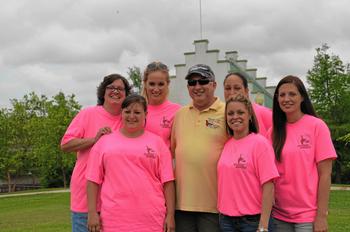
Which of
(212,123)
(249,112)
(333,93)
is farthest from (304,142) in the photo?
(333,93)

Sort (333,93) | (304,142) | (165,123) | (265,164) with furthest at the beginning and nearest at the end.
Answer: (333,93) → (165,123) → (304,142) → (265,164)

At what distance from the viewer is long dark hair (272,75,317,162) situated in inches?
162

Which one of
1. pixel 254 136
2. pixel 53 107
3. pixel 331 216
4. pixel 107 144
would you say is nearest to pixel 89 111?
pixel 107 144

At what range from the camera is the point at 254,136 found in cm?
406

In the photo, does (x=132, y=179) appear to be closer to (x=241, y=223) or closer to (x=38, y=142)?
(x=241, y=223)

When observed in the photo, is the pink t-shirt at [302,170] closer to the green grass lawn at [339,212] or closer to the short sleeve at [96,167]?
the short sleeve at [96,167]

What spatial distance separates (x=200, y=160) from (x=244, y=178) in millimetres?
452

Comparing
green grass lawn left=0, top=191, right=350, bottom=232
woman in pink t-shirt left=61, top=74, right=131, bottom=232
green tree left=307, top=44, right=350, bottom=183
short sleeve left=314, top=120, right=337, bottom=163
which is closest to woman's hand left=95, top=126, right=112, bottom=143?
woman in pink t-shirt left=61, top=74, right=131, bottom=232

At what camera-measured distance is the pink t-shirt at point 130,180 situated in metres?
4.07

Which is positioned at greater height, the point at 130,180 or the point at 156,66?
the point at 156,66

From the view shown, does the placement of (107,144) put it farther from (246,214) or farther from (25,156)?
(25,156)

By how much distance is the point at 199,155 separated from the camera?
Result: 424 centimetres

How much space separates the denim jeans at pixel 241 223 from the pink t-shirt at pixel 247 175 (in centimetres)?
4

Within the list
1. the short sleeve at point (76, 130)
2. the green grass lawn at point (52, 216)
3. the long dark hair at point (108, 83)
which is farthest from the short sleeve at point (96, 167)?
the green grass lawn at point (52, 216)
